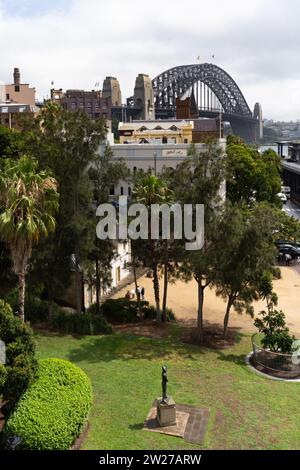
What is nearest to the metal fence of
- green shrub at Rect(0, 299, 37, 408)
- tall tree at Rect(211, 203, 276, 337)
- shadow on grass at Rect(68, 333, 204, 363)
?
shadow on grass at Rect(68, 333, 204, 363)

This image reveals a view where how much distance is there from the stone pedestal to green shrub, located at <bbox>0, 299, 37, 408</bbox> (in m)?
4.70

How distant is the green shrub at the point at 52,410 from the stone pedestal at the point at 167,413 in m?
2.58

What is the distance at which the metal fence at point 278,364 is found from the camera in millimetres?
23578

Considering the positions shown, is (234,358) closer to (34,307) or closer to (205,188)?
(205,188)

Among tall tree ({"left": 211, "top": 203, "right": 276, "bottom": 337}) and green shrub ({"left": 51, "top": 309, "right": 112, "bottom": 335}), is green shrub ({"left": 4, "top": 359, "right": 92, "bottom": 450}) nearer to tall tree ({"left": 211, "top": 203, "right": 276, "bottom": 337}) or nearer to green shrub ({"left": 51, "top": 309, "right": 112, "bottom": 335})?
green shrub ({"left": 51, "top": 309, "right": 112, "bottom": 335})

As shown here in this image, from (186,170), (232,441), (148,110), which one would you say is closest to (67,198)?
(186,170)

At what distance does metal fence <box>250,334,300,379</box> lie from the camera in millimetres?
23578

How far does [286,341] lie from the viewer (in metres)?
24.5

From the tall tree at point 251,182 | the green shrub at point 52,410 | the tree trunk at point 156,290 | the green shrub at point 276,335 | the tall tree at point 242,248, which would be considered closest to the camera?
the green shrub at point 52,410

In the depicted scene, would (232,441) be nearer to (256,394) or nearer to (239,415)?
(239,415)

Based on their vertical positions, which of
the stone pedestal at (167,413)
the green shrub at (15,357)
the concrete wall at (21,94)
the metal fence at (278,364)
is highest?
the concrete wall at (21,94)

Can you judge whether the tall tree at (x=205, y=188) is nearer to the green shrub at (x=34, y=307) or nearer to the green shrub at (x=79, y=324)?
the green shrub at (x=79, y=324)

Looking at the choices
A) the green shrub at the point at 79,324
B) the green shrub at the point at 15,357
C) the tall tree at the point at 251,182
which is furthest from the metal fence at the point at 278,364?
the tall tree at the point at 251,182

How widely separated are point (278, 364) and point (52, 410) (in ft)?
42.2
